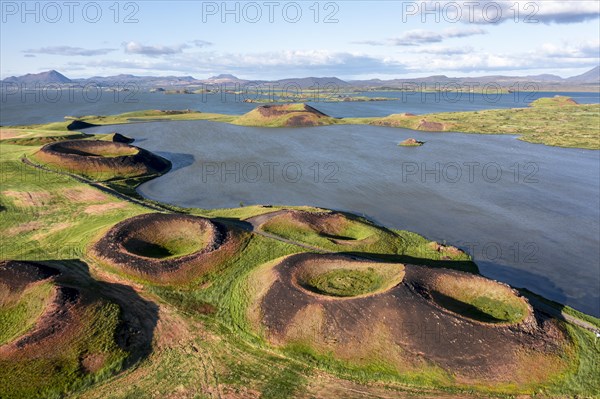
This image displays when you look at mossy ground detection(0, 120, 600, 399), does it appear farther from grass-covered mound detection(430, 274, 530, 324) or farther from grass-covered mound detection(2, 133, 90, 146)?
grass-covered mound detection(2, 133, 90, 146)

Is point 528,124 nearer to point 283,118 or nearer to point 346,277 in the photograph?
point 283,118

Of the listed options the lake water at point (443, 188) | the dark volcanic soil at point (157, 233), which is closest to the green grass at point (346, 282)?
the dark volcanic soil at point (157, 233)

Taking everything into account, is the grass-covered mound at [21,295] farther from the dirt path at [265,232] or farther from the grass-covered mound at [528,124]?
the grass-covered mound at [528,124]

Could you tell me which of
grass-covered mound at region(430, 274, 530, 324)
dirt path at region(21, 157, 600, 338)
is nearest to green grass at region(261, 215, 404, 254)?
dirt path at region(21, 157, 600, 338)

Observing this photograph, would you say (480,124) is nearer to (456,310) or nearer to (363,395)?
(456,310)

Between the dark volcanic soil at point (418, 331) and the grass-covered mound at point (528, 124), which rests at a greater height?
the grass-covered mound at point (528, 124)

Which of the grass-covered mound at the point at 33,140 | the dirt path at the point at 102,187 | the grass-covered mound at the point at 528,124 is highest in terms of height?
the grass-covered mound at the point at 528,124

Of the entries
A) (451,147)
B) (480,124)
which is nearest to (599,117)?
(480,124)
